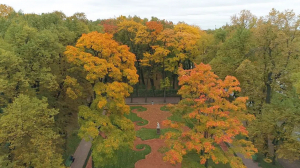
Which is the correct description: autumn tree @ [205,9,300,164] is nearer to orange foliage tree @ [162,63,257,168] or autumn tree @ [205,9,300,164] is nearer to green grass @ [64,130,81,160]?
orange foliage tree @ [162,63,257,168]

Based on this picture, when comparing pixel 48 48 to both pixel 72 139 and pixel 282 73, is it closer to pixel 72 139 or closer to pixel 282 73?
pixel 72 139

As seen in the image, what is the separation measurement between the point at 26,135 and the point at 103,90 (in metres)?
5.54

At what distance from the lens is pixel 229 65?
22.9m

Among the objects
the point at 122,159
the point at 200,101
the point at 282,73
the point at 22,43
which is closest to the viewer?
the point at 200,101

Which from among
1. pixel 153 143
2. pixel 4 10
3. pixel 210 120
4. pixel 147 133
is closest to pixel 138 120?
pixel 147 133

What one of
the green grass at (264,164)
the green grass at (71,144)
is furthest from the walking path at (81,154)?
the green grass at (264,164)

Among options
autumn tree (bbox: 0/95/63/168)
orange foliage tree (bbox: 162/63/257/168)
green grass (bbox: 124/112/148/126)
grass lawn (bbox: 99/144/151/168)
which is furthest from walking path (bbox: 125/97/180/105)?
autumn tree (bbox: 0/95/63/168)

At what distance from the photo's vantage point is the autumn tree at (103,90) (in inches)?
549

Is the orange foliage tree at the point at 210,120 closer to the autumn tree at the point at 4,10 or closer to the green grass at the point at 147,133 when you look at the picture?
the green grass at the point at 147,133

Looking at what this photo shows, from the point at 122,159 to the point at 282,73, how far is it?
16.8 meters

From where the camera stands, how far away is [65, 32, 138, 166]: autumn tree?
45.7 feet

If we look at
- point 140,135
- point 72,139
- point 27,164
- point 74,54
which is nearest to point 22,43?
point 74,54

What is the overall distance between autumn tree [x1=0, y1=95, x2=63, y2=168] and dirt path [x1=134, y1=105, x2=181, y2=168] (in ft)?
27.9

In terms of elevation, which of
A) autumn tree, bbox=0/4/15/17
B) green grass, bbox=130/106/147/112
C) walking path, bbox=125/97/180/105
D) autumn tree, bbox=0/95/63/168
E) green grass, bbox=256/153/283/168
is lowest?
green grass, bbox=256/153/283/168
